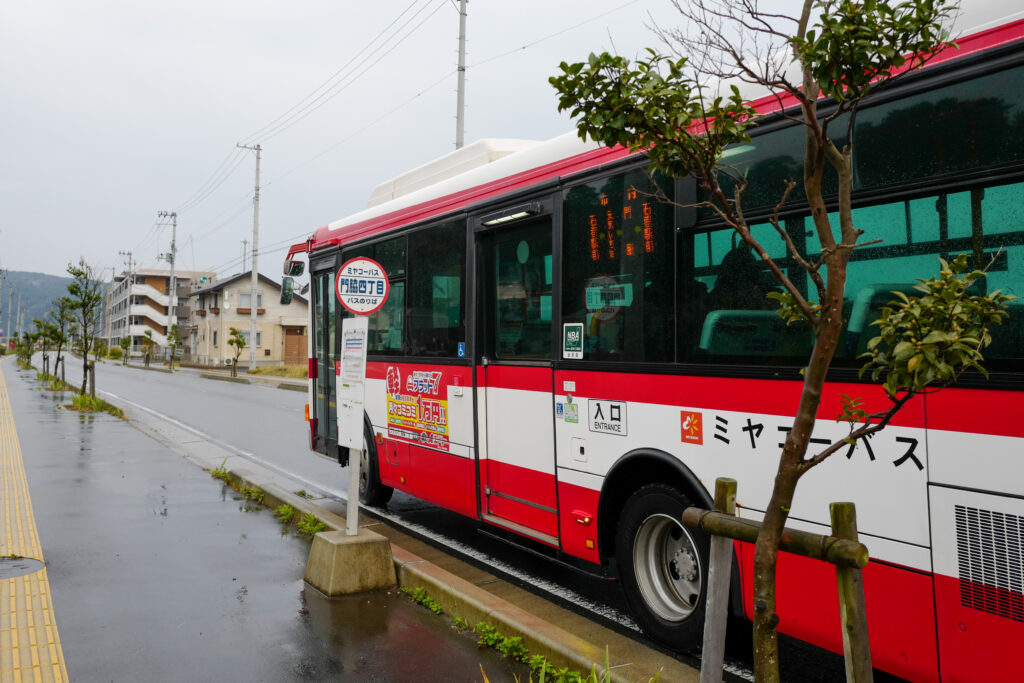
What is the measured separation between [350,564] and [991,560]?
13.8ft

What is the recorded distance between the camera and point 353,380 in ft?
20.1

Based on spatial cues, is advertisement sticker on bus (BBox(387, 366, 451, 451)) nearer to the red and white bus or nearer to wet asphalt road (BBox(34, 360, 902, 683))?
the red and white bus

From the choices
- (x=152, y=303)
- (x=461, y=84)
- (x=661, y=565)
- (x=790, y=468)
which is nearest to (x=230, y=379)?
(x=461, y=84)

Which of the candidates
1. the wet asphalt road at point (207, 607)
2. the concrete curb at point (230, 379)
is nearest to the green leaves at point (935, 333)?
the wet asphalt road at point (207, 607)

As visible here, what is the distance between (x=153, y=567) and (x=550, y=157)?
4.65 meters

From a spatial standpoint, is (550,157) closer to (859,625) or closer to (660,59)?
(660,59)

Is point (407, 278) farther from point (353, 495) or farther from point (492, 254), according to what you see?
point (353, 495)

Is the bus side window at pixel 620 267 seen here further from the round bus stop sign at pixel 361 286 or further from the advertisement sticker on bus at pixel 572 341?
the round bus stop sign at pixel 361 286

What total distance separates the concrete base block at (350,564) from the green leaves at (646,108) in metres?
4.05

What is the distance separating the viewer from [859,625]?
2.57 meters

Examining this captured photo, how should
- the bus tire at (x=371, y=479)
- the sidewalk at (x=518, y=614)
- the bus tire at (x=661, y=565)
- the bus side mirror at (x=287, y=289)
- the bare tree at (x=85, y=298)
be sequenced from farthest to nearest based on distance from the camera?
the bare tree at (x=85, y=298), the bus side mirror at (x=287, y=289), the bus tire at (x=371, y=479), the bus tire at (x=661, y=565), the sidewalk at (x=518, y=614)

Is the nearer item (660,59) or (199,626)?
(660,59)

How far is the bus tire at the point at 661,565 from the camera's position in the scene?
14.6ft

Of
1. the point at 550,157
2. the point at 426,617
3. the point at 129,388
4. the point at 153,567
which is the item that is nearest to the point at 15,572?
the point at 153,567
